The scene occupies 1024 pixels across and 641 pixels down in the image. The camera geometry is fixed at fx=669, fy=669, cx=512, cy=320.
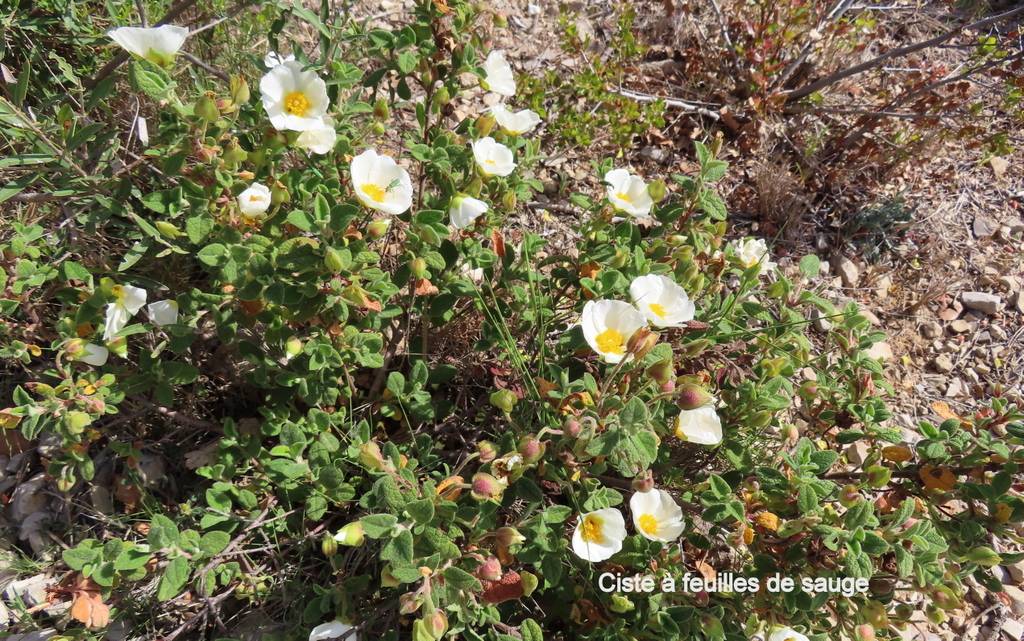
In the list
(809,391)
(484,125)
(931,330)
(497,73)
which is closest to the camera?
(484,125)

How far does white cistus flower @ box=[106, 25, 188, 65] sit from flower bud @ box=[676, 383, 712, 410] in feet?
4.46

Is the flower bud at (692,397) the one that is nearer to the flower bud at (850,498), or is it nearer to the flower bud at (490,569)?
the flower bud at (850,498)

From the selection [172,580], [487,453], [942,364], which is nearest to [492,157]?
[487,453]

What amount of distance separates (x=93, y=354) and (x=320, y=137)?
2.60 feet

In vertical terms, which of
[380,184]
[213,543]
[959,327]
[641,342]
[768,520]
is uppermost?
[380,184]

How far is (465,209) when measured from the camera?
1.73 metres

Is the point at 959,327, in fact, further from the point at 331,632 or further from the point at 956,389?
the point at 331,632

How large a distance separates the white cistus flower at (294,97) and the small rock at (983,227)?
316 centimetres

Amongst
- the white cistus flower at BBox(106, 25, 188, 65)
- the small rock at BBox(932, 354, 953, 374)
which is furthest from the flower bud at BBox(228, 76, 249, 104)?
the small rock at BBox(932, 354, 953, 374)

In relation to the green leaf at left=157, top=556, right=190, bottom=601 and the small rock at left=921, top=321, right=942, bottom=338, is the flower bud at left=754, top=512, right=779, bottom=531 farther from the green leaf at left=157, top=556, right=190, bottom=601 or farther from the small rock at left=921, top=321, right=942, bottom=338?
the small rock at left=921, top=321, right=942, bottom=338

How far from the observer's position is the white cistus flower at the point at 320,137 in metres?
1.62

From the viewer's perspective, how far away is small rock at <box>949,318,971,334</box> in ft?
9.81

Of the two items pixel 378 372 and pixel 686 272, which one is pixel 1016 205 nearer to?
pixel 686 272

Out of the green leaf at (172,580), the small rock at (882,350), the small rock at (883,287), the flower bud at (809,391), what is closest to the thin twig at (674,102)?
the small rock at (883,287)
